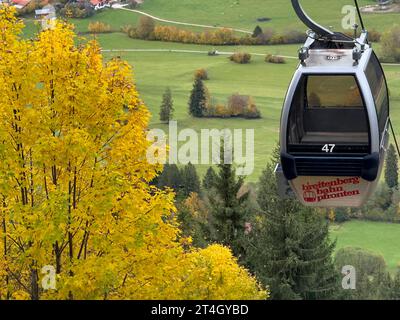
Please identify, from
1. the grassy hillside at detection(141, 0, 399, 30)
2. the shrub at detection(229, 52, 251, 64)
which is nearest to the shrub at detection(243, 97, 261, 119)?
the shrub at detection(229, 52, 251, 64)

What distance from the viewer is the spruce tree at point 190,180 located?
4025 inches

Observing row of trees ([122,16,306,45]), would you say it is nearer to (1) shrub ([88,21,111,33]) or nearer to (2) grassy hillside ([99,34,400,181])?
(2) grassy hillside ([99,34,400,181])

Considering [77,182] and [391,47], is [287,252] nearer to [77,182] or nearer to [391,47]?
[77,182]

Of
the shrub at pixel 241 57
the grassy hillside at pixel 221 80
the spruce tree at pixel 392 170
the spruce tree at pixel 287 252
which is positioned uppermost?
the spruce tree at pixel 287 252

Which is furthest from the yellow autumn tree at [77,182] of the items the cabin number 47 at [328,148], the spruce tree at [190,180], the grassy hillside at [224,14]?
the grassy hillside at [224,14]

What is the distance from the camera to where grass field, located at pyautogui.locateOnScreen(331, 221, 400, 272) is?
93.4m

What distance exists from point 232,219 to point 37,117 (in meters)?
25.1

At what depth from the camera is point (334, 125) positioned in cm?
1827

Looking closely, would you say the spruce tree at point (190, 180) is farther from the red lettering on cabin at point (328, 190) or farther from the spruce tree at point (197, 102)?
the red lettering on cabin at point (328, 190)

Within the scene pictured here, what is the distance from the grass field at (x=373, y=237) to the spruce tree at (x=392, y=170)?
464 inches

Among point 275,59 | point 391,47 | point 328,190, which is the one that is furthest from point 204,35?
point 328,190

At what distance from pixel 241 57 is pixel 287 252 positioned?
11595cm

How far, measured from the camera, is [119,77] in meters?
19.5

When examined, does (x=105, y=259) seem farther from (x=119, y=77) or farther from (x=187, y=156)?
(x=187, y=156)
